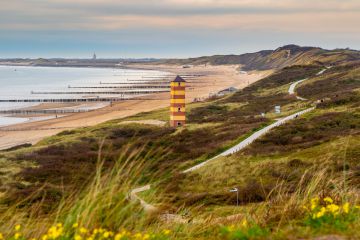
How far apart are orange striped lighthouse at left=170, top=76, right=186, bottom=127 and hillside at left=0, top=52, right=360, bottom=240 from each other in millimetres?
3331

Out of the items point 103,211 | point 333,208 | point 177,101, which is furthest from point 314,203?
point 177,101

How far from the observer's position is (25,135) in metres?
61.5

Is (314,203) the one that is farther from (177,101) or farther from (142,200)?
(177,101)

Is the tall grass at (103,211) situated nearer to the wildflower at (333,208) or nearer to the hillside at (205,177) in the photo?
the hillside at (205,177)

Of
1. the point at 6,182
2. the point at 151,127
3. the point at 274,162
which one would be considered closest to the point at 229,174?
the point at 274,162

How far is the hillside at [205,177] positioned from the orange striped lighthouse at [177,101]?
10.9ft

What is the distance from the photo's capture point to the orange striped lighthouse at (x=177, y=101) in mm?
51562

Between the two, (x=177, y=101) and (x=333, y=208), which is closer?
(x=333, y=208)

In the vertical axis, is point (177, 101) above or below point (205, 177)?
above

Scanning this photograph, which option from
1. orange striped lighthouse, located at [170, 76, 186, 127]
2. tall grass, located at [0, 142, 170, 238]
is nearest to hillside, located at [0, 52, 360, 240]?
tall grass, located at [0, 142, 170, 238]

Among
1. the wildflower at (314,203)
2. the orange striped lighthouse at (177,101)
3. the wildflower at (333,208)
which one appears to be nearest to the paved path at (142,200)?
the wildflower at (314,203)

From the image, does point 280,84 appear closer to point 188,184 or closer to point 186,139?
point 186,139

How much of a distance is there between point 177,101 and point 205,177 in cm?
2607

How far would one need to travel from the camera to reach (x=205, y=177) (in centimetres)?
2652
